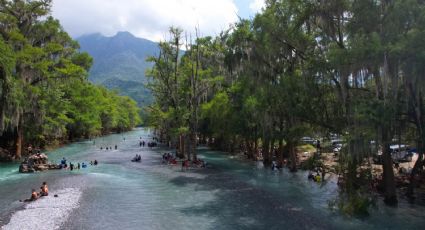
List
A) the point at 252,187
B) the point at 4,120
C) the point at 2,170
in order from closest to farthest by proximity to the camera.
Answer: the point at 252,187
the point at 2,170
the point at 4,120

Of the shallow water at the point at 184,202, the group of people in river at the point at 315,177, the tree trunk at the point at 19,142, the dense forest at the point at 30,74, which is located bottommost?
the shallow water at the point at 184,202

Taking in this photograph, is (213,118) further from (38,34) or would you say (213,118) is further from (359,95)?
(359,95)

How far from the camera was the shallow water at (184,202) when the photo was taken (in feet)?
73.9

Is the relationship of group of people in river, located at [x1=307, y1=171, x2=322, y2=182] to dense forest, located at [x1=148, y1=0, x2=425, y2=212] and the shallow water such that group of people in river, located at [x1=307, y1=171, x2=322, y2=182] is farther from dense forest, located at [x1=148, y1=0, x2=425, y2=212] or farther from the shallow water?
dense forest, located at [x1=148, y1=0, x2=425, y2=212]

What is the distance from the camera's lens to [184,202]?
28.1 metres

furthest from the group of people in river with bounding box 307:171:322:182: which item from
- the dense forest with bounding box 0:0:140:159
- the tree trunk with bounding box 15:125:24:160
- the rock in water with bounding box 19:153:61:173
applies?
the tree trunk with bounding box 15:125:24:160

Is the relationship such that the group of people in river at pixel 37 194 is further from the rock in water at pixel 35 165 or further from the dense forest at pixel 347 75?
the dense forest at pixel 347 75

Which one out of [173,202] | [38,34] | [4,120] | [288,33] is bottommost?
[173,202]

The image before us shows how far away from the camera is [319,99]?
29.8m

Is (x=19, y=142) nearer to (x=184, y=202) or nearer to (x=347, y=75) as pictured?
(x=184, y=202)

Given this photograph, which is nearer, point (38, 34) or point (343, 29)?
point (343, 29)

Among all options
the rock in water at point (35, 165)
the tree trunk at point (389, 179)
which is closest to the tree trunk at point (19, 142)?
the rock in water at point (35, 165)

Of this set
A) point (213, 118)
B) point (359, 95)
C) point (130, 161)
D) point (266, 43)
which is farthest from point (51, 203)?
point (213, 118)

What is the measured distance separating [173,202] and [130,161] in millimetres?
28872
